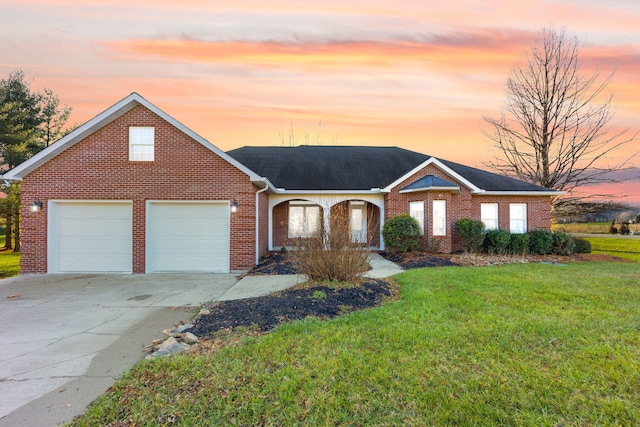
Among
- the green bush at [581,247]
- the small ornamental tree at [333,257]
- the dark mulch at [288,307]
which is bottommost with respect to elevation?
the dark mulch at [288,307]

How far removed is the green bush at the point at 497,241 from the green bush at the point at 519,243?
0.23 meters

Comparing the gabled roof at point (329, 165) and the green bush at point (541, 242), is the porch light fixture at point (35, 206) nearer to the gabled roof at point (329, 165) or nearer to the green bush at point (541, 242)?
the gabled roof at point (329, 165)

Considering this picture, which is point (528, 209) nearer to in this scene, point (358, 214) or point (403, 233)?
point (403, 233)

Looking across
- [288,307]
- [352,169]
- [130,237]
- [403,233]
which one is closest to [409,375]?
[288,307]

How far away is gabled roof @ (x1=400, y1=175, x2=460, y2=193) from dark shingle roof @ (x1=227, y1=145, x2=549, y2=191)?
1541mm

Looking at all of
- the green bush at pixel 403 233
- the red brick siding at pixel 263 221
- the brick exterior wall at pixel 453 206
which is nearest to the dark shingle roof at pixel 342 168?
the brick exterior wall at pixel 453 206

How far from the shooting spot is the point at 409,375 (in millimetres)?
3229

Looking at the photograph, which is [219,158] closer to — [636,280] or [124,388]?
[124,388]

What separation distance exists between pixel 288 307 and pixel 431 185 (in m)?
9.41

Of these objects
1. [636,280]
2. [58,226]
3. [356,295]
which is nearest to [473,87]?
[636,280]

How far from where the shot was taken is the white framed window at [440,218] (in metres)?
13.2

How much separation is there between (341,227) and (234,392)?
456 centimetres

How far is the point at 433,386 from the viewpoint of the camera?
10.0 ft

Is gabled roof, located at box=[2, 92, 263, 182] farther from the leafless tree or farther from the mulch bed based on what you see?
the leafless tree
